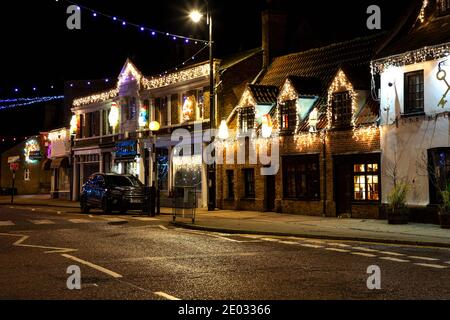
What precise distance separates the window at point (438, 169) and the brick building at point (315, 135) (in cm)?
→ 255

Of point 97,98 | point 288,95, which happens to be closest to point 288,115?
point 288,95

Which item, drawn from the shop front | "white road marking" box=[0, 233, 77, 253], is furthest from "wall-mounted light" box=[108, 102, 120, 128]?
"white road marking" box=[0, 233, 77, 253]

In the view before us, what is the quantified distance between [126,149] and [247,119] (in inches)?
524

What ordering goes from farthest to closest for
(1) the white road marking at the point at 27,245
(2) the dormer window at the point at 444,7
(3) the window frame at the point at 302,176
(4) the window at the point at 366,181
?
(3) the window frame at the point at 302,176
(4) the window at the point at 366,181
(2) the dormer window at the point at 444,7
(1) the white road marking at the point at 27,245

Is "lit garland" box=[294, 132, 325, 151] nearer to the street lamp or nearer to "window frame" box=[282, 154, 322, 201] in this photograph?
"window frame" box=[282, 154, 322, 201]

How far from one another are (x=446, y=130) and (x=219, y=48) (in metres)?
23.1

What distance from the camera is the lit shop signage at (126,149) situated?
3988 cm

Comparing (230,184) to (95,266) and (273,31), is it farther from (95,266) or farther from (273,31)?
(95,266)

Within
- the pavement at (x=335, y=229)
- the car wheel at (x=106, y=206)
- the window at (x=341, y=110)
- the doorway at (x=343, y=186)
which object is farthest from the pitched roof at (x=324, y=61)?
the car wheel at (x=106, y=206)

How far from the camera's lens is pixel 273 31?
108 ft

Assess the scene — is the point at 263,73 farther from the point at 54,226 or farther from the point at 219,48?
the point at 54,226

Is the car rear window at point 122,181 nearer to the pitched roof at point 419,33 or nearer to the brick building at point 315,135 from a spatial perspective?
the brick building at point 315,135

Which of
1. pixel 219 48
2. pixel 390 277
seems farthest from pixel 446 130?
pixel 219 48
